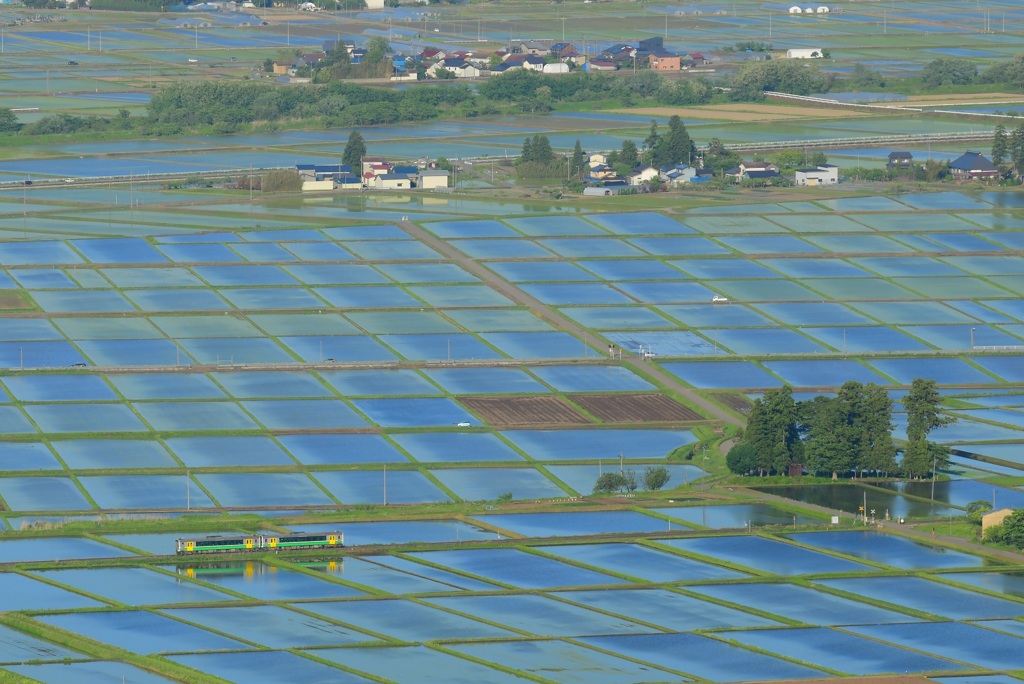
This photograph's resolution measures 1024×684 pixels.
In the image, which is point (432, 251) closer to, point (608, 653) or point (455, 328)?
point (455, 328)

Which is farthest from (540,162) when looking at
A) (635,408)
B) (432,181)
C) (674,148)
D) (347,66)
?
(635,408)

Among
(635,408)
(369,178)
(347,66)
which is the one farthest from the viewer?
(347,66)

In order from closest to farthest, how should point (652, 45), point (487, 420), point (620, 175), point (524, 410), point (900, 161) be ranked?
point (487, 420) < point (524, 410) < point (620, 175) < point (900, 161) < point (652, 45)

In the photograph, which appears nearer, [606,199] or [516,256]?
[516,256]

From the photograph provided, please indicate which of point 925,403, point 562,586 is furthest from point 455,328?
point 562,586

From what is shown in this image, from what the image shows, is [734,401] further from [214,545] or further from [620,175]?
[620,175]

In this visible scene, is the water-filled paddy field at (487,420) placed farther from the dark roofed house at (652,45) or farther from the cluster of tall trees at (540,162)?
the dark roofed house at (652,45)

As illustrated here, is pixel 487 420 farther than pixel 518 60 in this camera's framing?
No
